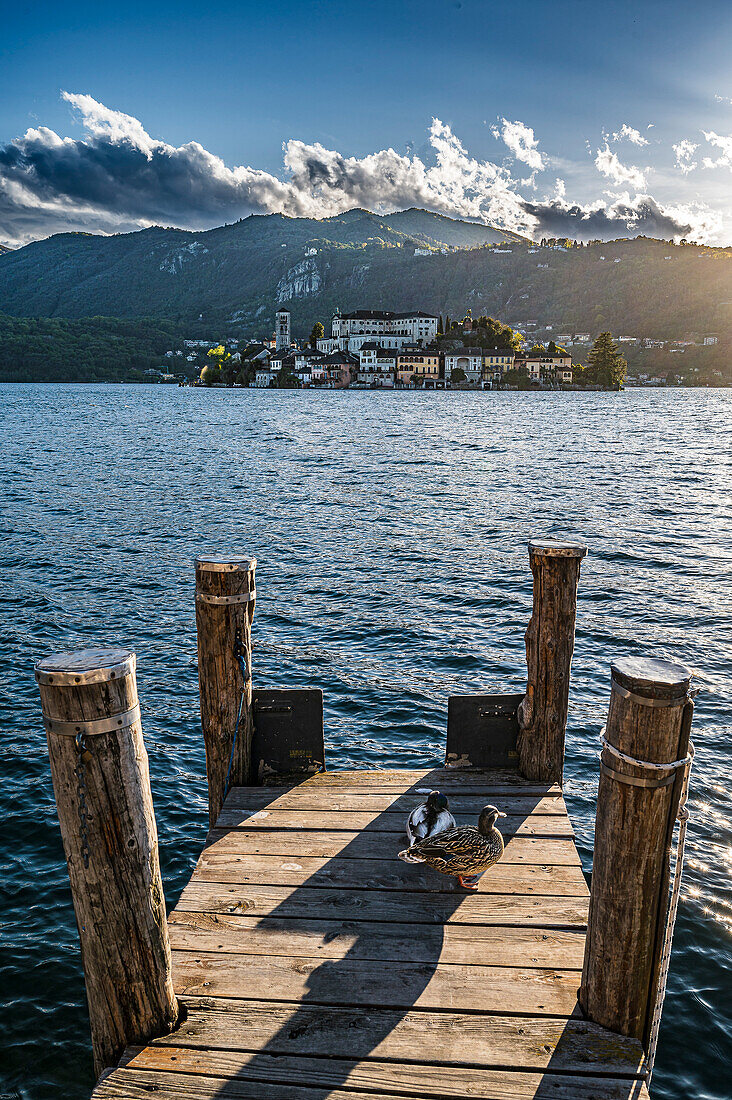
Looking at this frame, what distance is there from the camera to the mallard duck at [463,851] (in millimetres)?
5125

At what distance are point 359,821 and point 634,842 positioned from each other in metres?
2.95

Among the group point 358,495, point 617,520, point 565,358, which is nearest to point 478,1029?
point 617,520

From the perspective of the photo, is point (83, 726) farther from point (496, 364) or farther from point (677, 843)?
point (496, 364)

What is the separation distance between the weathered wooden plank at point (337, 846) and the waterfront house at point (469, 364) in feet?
574

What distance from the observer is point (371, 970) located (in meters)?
4.40

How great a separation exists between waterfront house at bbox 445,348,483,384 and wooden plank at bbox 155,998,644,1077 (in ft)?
580

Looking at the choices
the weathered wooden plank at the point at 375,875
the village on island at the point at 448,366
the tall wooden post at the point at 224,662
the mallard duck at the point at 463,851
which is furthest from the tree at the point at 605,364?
the mallard duck at the point at 463,851

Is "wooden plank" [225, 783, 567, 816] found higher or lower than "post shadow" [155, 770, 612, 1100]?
higher

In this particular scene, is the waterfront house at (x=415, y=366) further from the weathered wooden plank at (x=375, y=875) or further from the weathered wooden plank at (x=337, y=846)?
the weathered wooden plank at (x=375, y=875)

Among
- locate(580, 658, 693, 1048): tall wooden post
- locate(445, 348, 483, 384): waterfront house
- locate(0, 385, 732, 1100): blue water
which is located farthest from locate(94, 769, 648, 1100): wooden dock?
locate(445, 348, 483, 384): waterfront house

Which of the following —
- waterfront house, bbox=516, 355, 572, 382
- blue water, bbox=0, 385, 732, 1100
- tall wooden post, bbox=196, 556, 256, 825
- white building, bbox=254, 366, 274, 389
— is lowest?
blue water, bbox=0, 385, 732, 1100

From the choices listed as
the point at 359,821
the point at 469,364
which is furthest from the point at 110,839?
the point at 469,364

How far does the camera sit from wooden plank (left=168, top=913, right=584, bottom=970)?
4.54 m

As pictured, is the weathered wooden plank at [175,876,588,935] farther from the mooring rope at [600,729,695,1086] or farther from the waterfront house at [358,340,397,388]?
the waterfront house at [358,340,397,388]
